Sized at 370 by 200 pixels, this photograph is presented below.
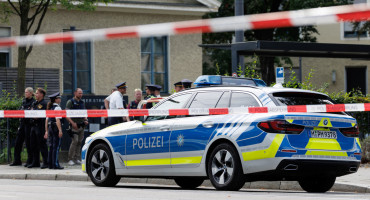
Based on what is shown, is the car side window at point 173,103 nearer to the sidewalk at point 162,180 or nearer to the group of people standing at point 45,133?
the sidewalk at point 162,180

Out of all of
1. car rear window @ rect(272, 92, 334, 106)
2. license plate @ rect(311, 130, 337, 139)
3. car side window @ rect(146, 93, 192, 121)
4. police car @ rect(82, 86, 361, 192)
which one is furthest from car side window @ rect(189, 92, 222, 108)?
license plate @ rect(311, 130, 337, 139)

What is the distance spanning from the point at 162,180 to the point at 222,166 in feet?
12.4

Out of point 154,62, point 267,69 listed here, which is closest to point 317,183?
point 154,62

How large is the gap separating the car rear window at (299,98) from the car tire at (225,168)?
95 cm

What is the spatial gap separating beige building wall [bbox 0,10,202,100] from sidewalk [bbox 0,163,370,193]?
1037 centimetres

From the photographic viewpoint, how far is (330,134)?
35.7 feet

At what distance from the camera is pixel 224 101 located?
455 inches

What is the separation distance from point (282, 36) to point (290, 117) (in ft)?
98.2

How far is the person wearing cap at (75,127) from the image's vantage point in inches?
699

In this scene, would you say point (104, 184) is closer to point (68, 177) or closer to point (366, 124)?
point (68, 177)

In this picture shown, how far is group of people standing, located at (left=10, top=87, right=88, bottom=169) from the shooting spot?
56.1 ft

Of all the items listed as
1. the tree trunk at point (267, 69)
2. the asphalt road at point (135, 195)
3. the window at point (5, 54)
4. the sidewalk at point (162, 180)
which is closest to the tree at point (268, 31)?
the tree trunk at point (267, 69)

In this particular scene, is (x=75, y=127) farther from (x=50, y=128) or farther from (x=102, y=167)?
(x=102, y=167)

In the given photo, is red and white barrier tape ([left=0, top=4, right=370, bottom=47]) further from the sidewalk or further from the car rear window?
the sidewalk
